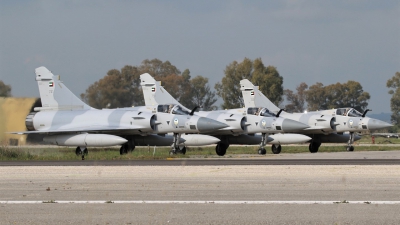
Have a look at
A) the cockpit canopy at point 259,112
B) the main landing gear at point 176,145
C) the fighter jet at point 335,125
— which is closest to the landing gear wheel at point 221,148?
the cockpit canopy at point 259,112

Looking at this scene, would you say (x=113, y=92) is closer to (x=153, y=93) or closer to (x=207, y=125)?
(x=153, y=93)

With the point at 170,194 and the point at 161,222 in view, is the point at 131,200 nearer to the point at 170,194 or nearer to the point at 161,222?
the point at 170,194

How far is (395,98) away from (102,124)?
2921 inches

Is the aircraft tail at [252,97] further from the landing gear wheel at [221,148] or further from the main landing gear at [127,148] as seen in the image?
the main landing gear at [127,148]

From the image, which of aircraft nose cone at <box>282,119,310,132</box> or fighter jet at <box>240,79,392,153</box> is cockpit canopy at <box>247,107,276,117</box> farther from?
fighter jet at <box>240,79,392,153</box>

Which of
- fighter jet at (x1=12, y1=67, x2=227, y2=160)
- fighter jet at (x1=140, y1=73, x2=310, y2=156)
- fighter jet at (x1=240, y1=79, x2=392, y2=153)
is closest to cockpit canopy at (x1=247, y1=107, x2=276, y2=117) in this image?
fighter jet at (x1=140, y1=73, x2=310, y2=156)

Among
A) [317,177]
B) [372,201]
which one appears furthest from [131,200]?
[317,177]

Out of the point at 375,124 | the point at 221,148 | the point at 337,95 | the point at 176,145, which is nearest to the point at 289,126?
the point at 221,148

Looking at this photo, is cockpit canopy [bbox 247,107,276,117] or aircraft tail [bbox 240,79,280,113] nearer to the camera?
cockpit canopy [bbox 247,107,276,117]

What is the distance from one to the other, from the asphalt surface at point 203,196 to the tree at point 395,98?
79717mm

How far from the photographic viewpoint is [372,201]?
1077 cm

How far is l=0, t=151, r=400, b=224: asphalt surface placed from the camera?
30.0ft

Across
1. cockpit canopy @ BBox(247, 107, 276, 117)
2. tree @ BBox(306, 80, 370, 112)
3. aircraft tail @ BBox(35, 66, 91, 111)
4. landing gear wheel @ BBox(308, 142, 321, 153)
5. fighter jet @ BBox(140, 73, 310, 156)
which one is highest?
tree @ BBox(306, 80, 370, 112)

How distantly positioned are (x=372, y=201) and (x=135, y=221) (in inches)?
162
